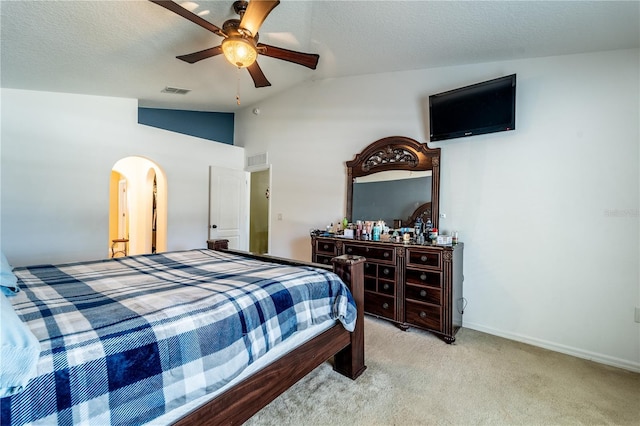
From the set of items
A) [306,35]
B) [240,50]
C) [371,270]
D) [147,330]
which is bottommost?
[371,270]

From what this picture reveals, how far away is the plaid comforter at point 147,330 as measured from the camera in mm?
849

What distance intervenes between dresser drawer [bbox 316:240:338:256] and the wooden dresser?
0.14 meters

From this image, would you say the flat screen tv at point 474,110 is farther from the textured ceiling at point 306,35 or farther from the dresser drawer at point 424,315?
the dresser drawer at point 424,315

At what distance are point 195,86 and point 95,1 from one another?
1.71 m

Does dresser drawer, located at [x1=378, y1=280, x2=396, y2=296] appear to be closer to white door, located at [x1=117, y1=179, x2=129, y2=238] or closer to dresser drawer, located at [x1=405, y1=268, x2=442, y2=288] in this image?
dresser drawer, located at [x1=405, y1=268, x2=442, y2=288]

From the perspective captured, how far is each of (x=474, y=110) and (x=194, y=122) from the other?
14.1 ft

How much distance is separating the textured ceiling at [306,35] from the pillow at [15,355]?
7.82 ft

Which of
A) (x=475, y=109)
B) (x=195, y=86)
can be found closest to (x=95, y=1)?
(x=195, y=86)

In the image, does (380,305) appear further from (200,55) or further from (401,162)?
(200,55)

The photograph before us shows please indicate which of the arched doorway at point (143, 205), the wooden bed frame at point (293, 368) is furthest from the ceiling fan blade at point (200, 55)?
the arched doorway at point (143, 205)

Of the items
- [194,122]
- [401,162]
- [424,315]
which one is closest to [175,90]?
[194,122]

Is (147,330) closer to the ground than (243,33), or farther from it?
closer to the ground

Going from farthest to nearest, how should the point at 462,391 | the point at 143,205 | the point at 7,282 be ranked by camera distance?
the point at 143,205 < the point at 462,391 < the point at 7,282

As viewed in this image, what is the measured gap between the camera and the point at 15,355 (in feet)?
2.49
